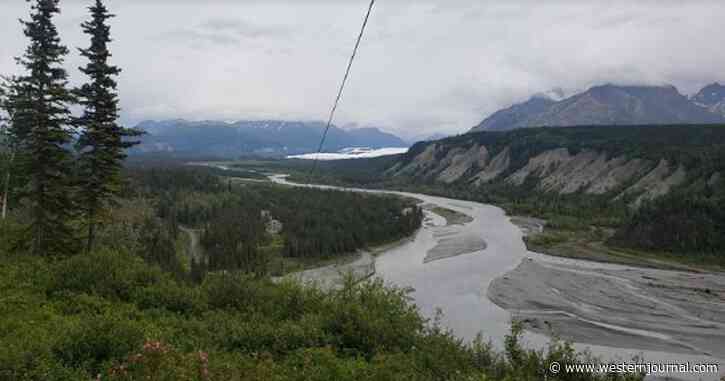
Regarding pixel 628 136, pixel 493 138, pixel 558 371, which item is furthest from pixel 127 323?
pixel 493 138

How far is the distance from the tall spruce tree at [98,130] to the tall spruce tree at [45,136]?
2.44 ft

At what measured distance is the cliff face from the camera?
93.3 meters

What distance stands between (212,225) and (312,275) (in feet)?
86.6

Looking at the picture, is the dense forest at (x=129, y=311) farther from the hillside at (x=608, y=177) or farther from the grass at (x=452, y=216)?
the grass at (x=452, y=216)

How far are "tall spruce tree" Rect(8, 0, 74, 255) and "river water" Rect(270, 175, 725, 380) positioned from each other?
1885 cm

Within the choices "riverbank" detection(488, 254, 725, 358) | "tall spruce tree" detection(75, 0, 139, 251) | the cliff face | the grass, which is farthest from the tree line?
the cliff face

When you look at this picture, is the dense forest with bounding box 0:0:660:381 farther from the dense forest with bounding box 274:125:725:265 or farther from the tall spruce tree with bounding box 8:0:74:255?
the dense forest with bounding box 274:125:725:265

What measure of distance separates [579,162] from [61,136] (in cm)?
12721

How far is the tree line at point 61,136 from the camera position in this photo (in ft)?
71.2

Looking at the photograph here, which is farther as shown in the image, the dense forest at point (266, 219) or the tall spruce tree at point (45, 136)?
the dense forest at point (266, 219)

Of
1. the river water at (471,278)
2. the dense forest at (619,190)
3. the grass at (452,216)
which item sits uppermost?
the dense forest at (619,190)

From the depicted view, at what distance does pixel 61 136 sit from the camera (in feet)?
71.4

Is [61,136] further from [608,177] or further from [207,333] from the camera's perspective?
[608,177]

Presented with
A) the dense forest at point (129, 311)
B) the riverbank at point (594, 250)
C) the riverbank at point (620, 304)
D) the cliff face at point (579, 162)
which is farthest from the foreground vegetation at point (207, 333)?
the cliff face at point (579, 162)
